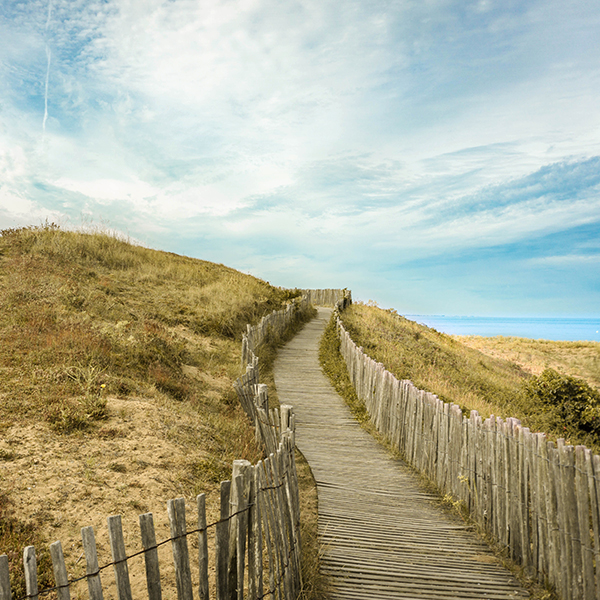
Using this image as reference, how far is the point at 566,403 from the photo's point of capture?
11.1 meters

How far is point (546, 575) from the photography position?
440cm

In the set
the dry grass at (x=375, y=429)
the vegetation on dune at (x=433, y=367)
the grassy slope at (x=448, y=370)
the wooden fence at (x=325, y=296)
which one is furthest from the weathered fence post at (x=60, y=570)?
the wooden fence at (x=325, y=296)

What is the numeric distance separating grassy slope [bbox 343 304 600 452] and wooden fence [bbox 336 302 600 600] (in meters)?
2.83

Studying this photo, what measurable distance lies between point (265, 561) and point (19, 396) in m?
4.51

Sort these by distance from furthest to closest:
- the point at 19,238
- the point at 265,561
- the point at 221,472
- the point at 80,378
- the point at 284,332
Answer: the point at 284,332 → the point at 19,238 → the point at 80,378 → the point at 221,472 → the point at 265,561

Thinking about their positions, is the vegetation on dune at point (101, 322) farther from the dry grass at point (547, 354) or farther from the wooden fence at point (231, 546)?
the dry grass at point (547, 354)

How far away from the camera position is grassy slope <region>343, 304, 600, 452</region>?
11.1 m

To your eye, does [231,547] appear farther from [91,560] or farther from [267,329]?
[267,329]

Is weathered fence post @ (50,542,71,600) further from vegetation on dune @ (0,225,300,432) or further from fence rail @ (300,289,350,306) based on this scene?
fence rail @ (300,289,350,306)

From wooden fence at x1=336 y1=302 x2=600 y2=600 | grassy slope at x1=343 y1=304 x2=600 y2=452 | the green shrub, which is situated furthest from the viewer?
grassy slope at x1=343 y1=304 x2=600 y2=452

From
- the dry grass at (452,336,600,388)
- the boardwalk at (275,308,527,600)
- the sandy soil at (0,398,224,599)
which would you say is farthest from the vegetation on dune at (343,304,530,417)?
Answer: the sandy soil at (0,398,224,599)

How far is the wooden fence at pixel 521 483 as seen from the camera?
152 inches

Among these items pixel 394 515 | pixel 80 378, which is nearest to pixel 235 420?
pixel 80 378

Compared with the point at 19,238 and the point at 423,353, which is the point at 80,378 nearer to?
the point at 19,238
